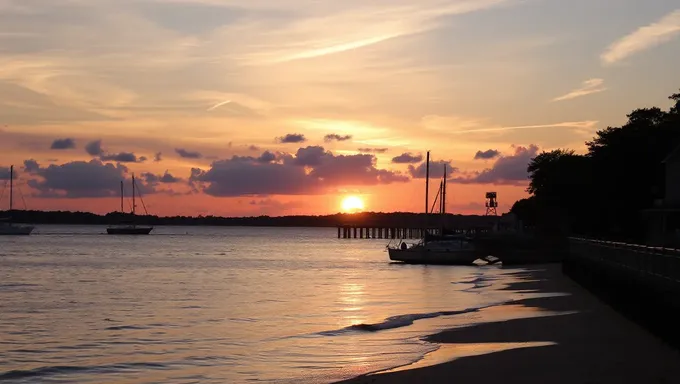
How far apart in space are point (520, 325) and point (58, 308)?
2079cm

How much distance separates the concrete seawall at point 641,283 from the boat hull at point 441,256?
38.7 m

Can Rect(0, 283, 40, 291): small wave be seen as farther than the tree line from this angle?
No

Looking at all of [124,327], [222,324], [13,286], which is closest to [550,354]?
[222,324]

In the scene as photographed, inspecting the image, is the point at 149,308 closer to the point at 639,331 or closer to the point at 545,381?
the point at 639,331

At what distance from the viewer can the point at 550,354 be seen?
20.0 m

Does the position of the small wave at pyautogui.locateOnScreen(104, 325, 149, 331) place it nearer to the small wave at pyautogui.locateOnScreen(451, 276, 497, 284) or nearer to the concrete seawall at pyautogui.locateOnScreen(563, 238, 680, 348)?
the concrete seawall at pyautogui.locateOnScreen(563, 238, 680, 348)

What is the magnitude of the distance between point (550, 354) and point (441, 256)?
55.9 m

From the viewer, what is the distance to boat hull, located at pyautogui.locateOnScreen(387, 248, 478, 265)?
75688 mm

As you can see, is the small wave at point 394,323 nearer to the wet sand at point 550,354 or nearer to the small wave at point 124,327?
the wet sand at point 550,354

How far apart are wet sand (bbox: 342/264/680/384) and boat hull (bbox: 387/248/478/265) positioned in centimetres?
4545

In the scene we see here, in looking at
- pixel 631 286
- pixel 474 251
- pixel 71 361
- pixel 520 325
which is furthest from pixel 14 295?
pixel 474 251

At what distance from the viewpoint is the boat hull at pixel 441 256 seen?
75.7m

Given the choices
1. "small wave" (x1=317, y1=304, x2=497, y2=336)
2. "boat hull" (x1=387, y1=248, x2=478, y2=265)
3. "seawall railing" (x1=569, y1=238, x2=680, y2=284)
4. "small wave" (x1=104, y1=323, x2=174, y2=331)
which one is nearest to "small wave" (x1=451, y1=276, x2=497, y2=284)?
"boat hull" (x1=387, y1=248, x2=478, y2=265)

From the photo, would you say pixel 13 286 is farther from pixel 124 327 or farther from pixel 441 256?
pixel 441 256
